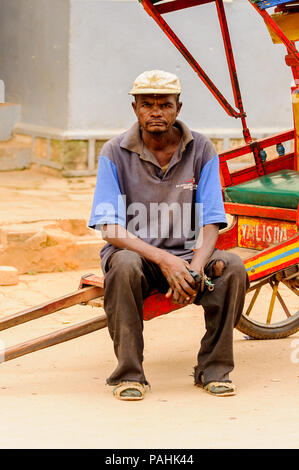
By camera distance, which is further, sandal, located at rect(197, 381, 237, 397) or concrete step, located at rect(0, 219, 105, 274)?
concrete step, located at rect(0, 219, 105, 274)

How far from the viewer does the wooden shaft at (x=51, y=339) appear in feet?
13.0

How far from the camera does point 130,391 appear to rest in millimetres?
3889

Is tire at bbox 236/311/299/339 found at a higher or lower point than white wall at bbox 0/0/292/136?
lower

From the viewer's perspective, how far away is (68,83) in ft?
31.4

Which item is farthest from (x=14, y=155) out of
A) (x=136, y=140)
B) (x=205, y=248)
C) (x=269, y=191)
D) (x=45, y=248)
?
(x=205, y=248)

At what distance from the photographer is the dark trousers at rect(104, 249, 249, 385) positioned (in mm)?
3906

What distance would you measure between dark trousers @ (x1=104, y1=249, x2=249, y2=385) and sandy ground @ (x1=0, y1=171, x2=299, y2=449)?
0.48ft

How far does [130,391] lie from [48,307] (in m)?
0.56

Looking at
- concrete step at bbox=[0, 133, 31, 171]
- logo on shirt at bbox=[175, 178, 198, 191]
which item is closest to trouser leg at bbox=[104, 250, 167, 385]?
logo on shirt at bbox=[175, 178, 198, 191]

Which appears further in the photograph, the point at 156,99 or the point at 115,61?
the point at 115,61

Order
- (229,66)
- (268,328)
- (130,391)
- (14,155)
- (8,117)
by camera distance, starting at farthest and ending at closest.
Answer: (8,117), (14,155), (229,66), (268,328), (130,391)

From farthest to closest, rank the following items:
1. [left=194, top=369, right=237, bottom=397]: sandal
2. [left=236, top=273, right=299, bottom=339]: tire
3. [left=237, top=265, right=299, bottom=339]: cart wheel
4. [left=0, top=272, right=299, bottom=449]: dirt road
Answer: [left=236, top=273, right=299, bottom=339]: tire < [left=237, top=265, right=299, bottom=339]: cart wheel < [left=194, top=369, right=237, bottom=397]: sandal < [left=0, top=272, right=299, bottom=449]: dirt road

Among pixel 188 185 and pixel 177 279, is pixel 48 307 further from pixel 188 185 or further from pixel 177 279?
pixel 188 185

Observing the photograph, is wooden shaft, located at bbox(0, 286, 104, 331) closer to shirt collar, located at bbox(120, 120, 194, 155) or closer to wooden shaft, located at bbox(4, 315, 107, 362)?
wooden shaft, located at bbox(4, 315, 107, 362)
